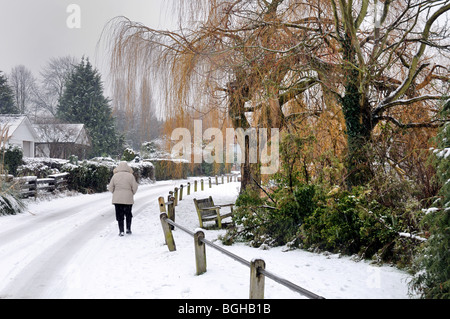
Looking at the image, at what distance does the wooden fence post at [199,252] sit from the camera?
15.7ft

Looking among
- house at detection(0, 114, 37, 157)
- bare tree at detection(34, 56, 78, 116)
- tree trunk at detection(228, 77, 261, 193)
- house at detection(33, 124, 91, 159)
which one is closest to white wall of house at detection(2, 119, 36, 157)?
house at detection(0, 114, 37, 157)

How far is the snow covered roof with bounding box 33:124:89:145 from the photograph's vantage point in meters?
32.0

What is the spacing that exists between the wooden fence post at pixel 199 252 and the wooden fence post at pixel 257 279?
5.10 feet

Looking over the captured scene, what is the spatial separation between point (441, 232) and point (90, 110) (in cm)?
3877

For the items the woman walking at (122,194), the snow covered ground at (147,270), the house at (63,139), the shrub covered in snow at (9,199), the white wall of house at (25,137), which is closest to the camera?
the snow covered ground at (147,270)

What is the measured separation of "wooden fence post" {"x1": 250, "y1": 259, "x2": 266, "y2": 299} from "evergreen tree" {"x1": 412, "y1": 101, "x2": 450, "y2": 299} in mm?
1531

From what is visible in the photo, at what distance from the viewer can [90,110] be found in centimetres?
3766

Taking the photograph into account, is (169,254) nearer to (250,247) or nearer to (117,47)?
(250,247)

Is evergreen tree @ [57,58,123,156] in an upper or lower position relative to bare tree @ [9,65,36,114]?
lower

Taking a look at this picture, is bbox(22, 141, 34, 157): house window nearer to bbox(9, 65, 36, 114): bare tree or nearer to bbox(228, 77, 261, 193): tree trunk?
bbox(9, 65, 36, 114): bare tree

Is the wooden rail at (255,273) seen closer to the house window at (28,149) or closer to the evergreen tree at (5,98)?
the house window at (28,149)

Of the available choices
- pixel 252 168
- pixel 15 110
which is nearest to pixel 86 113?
pixel 15 110

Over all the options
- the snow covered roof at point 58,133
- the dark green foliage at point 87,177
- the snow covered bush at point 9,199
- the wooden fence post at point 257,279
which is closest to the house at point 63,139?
the snow covered roof at point 58,133
